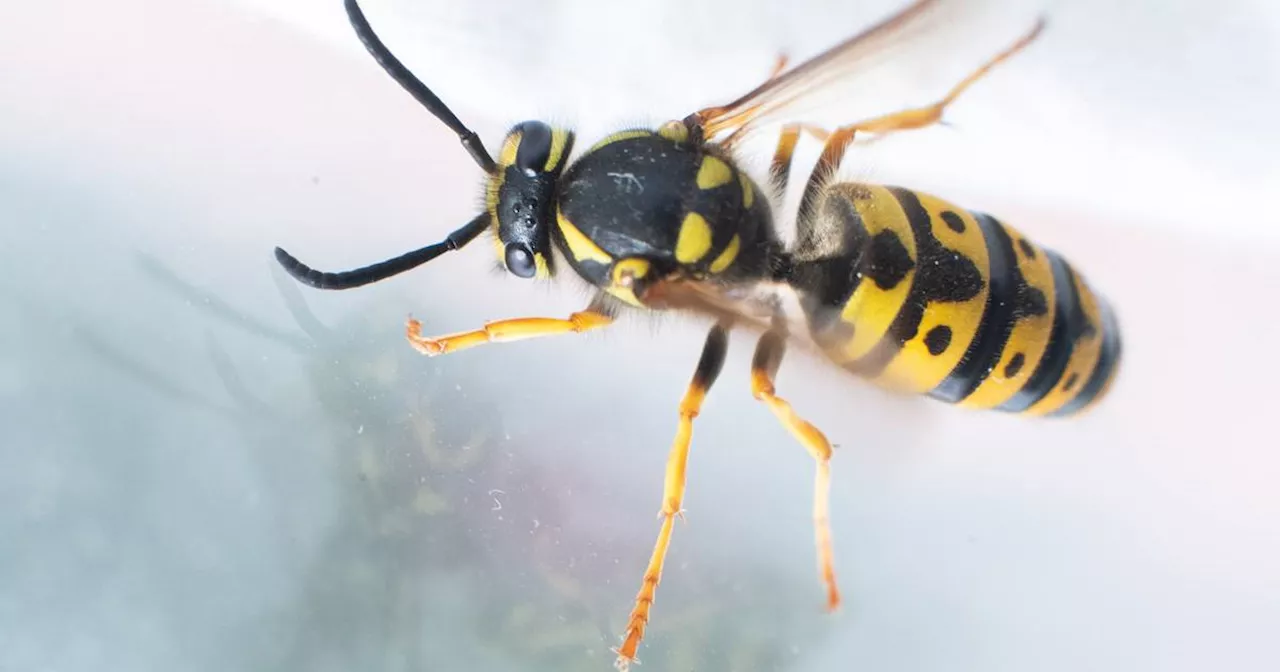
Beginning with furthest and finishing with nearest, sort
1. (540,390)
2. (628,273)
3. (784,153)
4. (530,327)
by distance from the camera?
(540,390)
(784,153)
(530,327)
(628,273)

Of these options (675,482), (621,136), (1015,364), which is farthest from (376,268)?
(1015,364)

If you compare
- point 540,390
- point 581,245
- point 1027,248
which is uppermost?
point 1027,248

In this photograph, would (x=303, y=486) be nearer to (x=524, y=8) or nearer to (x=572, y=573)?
(x=572, y=573)

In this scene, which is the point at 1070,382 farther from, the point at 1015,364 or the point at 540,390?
the point at 540,390

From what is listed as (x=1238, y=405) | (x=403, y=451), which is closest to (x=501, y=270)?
(x=403, y=451)


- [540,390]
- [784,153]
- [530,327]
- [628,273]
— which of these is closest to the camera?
[628,273]

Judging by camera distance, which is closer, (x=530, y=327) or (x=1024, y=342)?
(x=1024, y=342)
